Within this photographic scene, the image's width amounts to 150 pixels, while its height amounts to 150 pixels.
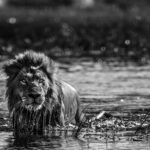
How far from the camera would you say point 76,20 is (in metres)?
35.6

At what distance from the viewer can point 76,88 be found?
18.2 meters

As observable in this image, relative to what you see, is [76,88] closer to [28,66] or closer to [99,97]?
[99,97]

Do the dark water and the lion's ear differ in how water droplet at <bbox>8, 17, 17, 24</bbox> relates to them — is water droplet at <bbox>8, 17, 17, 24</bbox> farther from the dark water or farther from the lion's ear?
the lion's ear

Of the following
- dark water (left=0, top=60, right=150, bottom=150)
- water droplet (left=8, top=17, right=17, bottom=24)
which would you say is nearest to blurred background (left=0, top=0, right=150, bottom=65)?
water droplet (left=8, top=17, right=17, bottom=24)

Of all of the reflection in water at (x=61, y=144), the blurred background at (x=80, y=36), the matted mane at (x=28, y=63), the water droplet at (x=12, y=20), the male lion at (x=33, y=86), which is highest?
the water droplet at (x=12, y=20)

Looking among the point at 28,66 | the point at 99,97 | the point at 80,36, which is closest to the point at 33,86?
the point at 28,66

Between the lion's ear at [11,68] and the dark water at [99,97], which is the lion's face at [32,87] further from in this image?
the dark water at [99,97]

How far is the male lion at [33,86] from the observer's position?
40.1ft

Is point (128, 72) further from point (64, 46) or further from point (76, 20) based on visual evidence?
point (76, 20)

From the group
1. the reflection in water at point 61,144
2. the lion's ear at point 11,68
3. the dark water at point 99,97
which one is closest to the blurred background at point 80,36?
the dark water at point 99,97

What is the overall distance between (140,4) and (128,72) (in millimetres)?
32147

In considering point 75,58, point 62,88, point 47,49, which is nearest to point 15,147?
point 62,88

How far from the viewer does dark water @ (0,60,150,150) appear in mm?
11125

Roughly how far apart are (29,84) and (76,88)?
6.20 meters
